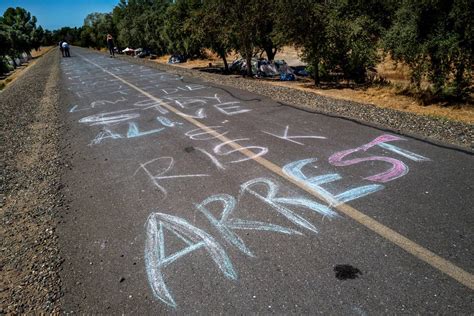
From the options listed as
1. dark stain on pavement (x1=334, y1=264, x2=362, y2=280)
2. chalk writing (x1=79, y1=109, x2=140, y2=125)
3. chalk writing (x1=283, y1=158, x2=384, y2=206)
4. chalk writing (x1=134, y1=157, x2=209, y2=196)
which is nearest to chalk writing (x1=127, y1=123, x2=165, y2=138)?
chalk writing (x1=79, y1=109, x2=140, y2=125)

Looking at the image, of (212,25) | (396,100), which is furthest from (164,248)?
(212,25)

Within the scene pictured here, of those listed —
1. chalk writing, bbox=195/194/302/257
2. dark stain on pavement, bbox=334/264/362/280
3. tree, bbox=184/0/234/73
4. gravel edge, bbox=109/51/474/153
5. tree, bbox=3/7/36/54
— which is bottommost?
dark stain on pavement, bbox=334/264/362/280

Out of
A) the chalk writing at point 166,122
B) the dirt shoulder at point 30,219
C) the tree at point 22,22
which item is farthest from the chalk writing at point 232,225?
the tree at point 22,22

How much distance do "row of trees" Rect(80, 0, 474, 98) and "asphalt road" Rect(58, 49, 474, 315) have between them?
510 cm

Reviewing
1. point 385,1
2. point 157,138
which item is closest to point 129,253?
point 157,138

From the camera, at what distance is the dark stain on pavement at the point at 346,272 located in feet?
9.52

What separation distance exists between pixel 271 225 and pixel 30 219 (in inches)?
129

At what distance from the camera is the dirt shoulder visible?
3.10 m

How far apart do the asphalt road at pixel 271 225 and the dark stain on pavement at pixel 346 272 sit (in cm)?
1

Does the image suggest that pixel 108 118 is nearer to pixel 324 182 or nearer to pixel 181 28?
pixel 324 182

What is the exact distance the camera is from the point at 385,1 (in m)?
16.6

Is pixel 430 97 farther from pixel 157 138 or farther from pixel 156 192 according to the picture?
pixel 156 192

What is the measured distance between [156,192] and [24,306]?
2.10m

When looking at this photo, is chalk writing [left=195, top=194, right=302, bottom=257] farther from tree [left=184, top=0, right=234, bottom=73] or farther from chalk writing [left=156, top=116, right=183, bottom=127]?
tree [left=184, top=0, right=234, bottom=73]
